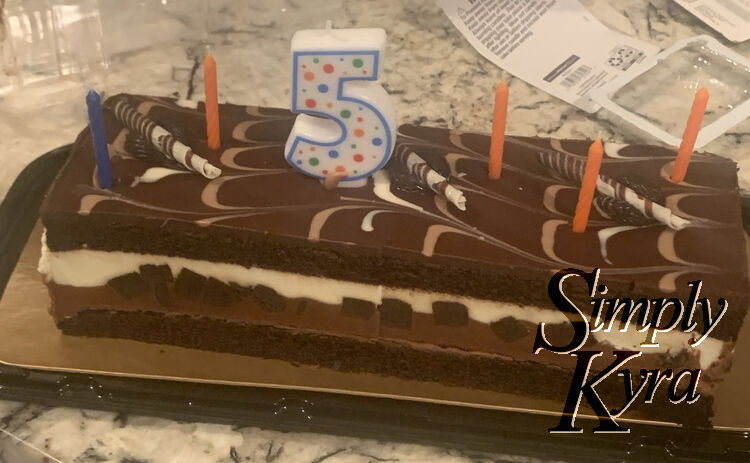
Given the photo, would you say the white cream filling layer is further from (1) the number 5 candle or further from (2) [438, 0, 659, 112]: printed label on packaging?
(2) [438, 0, 659, 112]: printed label on packaging

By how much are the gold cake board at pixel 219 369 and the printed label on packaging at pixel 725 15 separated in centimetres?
107

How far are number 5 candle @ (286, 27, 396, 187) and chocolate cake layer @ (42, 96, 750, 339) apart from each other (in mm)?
26

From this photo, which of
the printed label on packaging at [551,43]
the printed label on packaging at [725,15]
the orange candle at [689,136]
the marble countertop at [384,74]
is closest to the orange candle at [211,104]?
the marble countertop at [384,74]

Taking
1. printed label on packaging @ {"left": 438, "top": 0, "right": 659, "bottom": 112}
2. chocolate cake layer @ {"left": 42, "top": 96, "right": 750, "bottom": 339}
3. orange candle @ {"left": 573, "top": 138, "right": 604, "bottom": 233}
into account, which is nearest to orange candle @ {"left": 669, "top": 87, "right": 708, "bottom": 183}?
chocolate cake layer @ {"left": 42, "top": 96, "right": 750, "bottom": 339}

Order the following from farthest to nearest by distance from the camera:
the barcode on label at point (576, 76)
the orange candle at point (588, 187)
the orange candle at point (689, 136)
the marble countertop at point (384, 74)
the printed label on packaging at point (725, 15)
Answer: the printed label on packaging at point (725, 15) < the barcode on label at point (576, 76) < the marble countertop at point (384, 74) < the orange candle at point (689, 136) < the orange candle at point (588, 187)

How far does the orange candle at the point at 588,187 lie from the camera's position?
1329mm

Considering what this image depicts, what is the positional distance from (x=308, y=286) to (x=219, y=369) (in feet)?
0.68

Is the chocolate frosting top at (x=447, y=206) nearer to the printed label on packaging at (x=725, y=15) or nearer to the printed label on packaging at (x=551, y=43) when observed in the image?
the printed label on packaging at (x=551, y=43)

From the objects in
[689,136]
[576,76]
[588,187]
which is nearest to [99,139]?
[588,187]

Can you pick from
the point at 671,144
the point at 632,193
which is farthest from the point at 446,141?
the point at 671,144

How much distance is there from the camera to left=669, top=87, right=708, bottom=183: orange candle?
1433 millimetres

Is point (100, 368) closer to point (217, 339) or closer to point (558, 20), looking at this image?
point (217, 339)

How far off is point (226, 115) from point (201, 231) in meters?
0.29

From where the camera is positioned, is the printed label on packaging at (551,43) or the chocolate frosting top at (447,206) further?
the printed label on packaging at (551,43)
